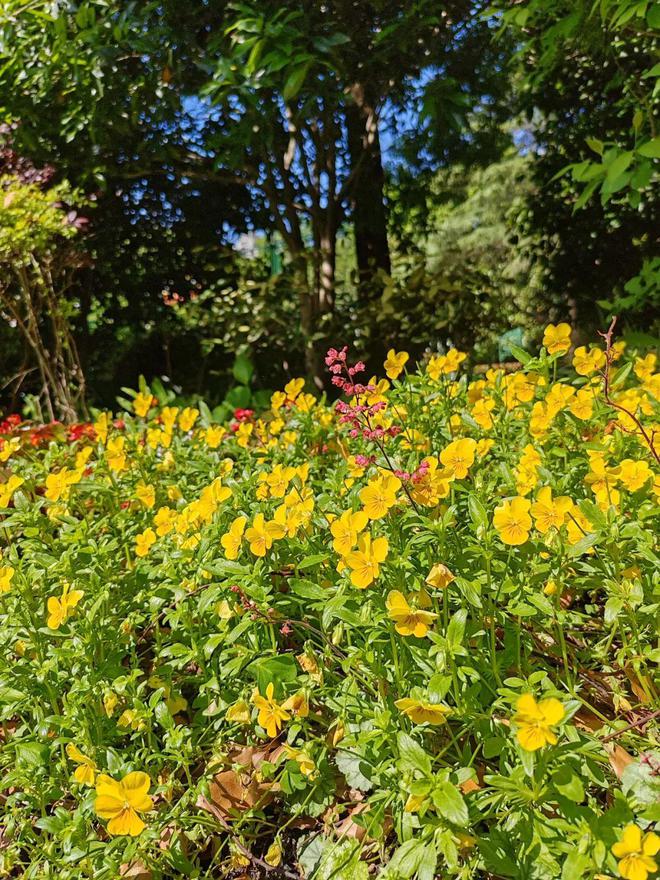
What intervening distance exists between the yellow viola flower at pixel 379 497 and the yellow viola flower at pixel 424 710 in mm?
317

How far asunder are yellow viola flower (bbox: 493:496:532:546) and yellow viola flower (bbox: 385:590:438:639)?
0.18 metres

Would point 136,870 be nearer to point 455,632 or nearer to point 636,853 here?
point 455,632

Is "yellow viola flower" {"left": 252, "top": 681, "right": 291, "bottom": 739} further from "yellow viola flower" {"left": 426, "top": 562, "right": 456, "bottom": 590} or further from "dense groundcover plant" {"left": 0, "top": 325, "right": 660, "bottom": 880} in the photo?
"yellow viola flower" {"left": 426, "top": 562, "right": 456, "bottom": 590}

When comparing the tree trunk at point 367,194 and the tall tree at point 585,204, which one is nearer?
the tree trunk at point 367,194

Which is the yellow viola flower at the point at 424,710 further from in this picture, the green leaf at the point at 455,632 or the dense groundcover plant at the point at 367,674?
the green leaf at the point at 455,632

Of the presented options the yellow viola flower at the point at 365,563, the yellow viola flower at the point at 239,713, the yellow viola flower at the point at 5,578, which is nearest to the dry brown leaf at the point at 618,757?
the yellow viola flower at the point at 365,563

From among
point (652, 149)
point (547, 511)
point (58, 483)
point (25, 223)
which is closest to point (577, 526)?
point (547, 511)

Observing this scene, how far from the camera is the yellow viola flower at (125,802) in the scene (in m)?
1.02

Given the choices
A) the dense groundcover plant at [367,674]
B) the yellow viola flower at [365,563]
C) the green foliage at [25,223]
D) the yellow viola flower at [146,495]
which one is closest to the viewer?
the dense groundcover plant at [367,674]

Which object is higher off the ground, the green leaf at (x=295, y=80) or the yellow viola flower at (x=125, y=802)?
the green leaf at (x=295, y=80)

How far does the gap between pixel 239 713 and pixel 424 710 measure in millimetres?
433

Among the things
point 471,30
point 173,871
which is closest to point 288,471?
point 173,871

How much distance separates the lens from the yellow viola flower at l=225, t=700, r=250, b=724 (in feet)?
4.32

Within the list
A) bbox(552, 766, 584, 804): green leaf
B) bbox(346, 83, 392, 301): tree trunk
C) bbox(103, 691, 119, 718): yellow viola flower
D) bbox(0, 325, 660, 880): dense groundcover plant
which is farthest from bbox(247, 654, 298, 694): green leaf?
bbox(346, 83, 392, 301): tree trunk
